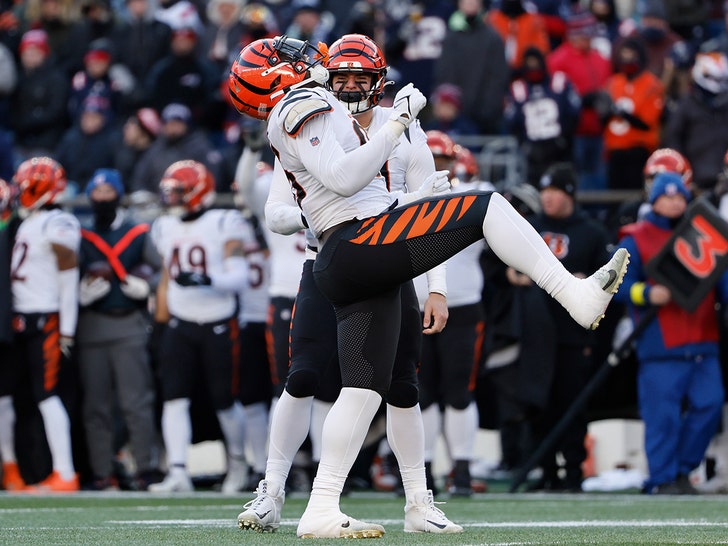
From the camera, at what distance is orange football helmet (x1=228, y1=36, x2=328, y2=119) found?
5.54m

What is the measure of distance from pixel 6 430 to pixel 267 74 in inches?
219

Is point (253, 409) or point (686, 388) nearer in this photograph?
point (686, 388)

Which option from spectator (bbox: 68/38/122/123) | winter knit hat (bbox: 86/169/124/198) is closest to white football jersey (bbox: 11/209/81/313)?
winter knit hat (bbox: 86/169/124/198)

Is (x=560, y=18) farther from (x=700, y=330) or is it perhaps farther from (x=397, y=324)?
(x=397, y=324)

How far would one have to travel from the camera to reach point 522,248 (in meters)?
5.18

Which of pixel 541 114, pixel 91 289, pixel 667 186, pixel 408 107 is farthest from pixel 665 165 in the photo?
pixel 408 107

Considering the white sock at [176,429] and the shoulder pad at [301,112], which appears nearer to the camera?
the shoulder pad at [301,112]

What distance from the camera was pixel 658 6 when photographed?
46.7 feet

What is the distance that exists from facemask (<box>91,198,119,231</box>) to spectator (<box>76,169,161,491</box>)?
186 millimetres

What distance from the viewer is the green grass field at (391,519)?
5.37m

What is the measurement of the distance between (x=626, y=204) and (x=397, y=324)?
601cm

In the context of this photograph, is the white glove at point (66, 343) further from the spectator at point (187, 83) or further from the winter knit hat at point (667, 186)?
the spectator at point (187, 83)

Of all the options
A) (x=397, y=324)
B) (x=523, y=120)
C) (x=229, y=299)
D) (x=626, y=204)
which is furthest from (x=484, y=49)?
(x=397, y=324)

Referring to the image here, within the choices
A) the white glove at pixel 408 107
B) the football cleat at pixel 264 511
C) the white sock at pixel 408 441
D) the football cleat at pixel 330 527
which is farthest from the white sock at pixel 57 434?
the white glove at pixel 408 107
